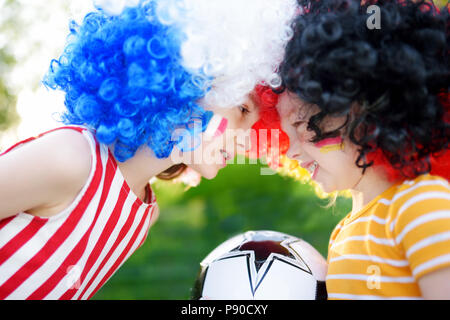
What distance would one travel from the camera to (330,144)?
59.6 inches

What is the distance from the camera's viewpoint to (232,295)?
1.47m

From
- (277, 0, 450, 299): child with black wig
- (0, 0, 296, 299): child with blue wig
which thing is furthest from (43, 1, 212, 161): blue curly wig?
(277, 0, 450, 299): child with black wig

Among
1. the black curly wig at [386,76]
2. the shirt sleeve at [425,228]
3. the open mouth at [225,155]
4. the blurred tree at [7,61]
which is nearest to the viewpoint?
the shirt sleeve at [425,228]

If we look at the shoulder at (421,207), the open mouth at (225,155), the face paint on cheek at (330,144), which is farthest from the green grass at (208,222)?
the shoulder at (421,207)

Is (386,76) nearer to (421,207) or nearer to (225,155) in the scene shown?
(421,207)

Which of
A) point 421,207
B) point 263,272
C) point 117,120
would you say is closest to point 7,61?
point 117,120

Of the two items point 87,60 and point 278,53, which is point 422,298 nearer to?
point 278,53

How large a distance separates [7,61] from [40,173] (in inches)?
157

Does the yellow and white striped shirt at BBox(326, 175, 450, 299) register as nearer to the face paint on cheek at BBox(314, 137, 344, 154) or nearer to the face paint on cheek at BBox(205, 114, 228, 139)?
the face paint on cheek at BBox(314, 137, 344, 154)

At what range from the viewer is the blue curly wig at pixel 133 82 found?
155 centimetres

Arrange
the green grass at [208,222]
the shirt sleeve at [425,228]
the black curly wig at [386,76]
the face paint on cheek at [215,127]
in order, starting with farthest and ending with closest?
1. the green grass at [208,222]
2. the face paint on cheek at [215,127]
3. the black curly wig at [386,76]
4. the shirt sleeve at [425,228]

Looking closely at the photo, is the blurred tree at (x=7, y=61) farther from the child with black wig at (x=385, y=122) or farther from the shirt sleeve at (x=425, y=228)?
the shirt sleeve at (x=425, y=228)

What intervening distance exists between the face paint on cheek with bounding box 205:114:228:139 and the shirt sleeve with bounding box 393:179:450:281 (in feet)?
2.21
